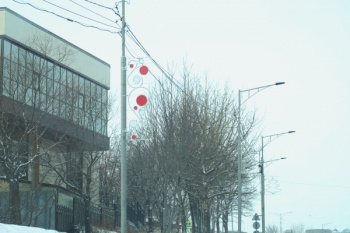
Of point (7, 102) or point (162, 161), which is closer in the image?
point (7, 102)

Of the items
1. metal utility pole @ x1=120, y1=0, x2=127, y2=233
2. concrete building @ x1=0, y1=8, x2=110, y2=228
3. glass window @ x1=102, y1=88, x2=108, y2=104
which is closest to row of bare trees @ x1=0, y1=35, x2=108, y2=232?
concrete building @ x1=0, y1=8, x2=110, y2=228

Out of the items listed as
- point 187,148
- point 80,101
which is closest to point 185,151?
point 187,148

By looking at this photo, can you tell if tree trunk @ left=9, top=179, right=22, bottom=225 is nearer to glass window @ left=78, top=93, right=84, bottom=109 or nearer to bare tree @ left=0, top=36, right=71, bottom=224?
bare tree @ left=0, top=36, right=71, bottom=224

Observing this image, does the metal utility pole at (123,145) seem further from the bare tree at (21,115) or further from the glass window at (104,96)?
the glass window at (104,96)

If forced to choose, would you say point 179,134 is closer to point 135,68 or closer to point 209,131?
point 209,131

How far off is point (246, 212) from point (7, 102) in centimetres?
3859

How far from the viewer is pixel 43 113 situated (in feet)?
81.5

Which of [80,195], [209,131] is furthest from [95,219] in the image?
[209,131]

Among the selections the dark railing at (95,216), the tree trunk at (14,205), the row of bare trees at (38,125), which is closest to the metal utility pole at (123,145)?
the row of bare trees at (38,125)

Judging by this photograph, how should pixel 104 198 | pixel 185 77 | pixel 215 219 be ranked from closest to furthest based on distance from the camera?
1. pixel 185 77
2. pixel 104 198
3. pixel 215 219

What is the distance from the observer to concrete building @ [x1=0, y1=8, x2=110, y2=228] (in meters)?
23.5

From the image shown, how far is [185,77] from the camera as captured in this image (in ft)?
105

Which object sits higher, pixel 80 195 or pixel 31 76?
pixel 31 76

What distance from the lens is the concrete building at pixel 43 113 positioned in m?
23.5
